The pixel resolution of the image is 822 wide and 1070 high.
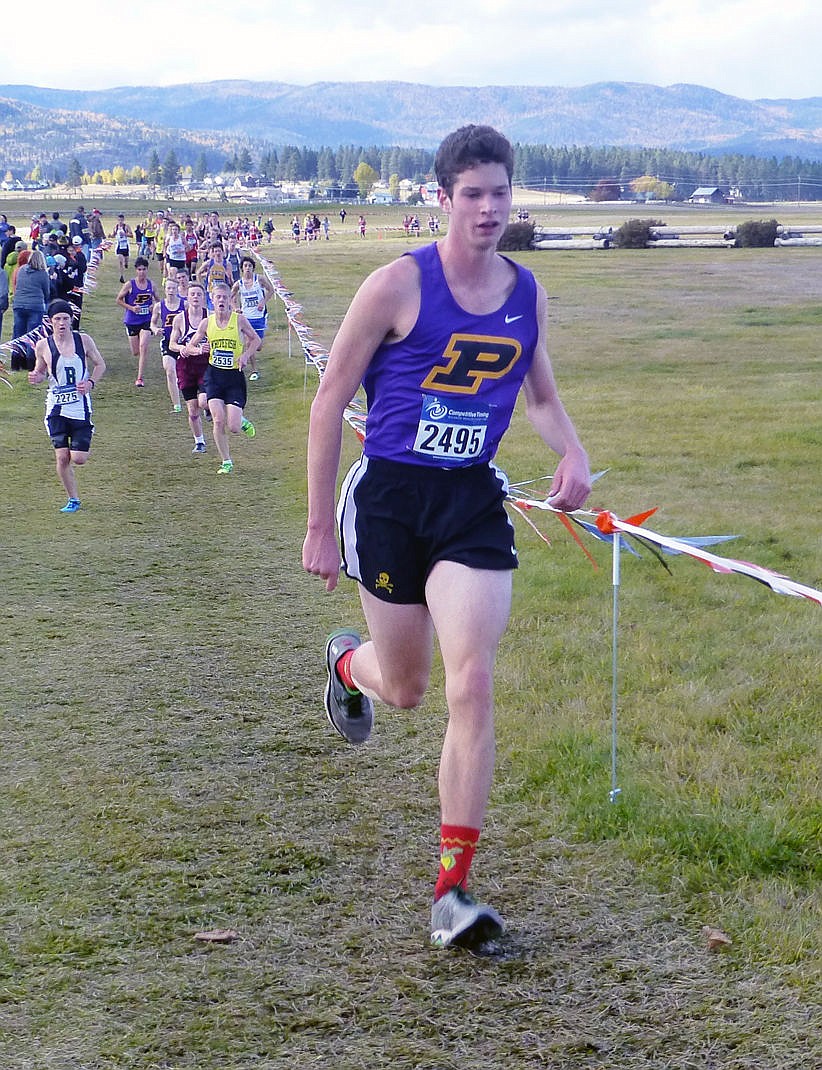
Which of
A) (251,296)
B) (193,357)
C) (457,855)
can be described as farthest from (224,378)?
(457,855)

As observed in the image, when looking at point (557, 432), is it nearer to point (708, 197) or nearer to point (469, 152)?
point (469, 152)

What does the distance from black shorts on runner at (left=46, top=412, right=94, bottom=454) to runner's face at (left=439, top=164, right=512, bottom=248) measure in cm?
786

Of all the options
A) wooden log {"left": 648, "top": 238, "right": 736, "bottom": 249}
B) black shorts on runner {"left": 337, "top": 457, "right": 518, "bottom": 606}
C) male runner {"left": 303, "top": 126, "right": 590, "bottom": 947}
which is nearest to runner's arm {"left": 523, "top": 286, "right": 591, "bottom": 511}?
male runner {"left": 303, "top": 126, "right": 590, "bottom": 947}

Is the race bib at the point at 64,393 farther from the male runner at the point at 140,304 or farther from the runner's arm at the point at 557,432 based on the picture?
the male runner at the point at 140,304

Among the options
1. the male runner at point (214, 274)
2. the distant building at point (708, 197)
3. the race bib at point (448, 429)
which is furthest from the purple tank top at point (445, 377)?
the distant building at point (708, 197)

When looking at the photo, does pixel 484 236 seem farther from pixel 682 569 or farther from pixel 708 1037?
pixel 682 569

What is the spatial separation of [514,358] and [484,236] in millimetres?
397

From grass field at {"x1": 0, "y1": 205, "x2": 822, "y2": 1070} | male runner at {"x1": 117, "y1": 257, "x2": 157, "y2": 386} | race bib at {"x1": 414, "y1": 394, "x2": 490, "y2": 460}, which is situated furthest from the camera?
male runner at {"x1": 117, "y1": 257, "x2": 157, "y2": 386}

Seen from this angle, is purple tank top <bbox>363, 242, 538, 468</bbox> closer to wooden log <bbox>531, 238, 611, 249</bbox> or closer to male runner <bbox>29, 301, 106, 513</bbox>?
male runner <bbox>29, 301, 106, 513</bbox>

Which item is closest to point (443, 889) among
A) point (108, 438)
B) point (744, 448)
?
point (744, 448)

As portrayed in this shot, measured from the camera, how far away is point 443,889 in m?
3.63

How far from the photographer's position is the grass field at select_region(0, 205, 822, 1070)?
3.24 metres

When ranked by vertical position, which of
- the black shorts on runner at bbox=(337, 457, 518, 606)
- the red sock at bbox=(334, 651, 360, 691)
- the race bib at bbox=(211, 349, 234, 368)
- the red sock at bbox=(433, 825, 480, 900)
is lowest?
the red sock at bbox=(433, 825, 480, 900)

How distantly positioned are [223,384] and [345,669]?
28.9 feet
